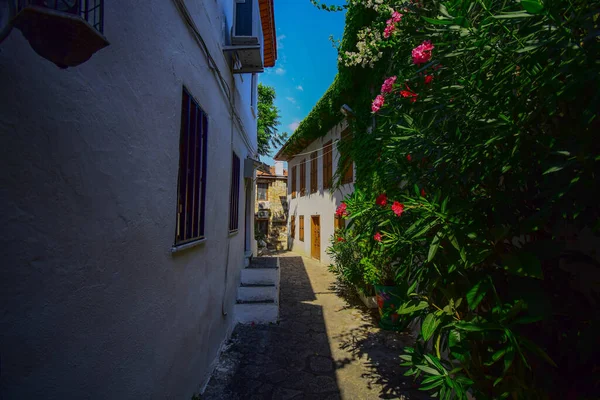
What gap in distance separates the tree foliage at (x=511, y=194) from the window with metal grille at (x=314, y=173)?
953cm

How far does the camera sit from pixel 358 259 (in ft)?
Result: 20.4

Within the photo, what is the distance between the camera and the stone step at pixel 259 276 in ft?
18.5

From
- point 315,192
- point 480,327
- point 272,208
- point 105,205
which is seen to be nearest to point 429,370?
point 480,327

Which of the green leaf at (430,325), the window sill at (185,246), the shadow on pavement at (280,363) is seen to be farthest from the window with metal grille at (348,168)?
the green leaf at (430,325)

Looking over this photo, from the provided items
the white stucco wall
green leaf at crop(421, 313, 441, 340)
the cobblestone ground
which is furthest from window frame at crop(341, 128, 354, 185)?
green leaf at crop(421, 313, 441, 340)

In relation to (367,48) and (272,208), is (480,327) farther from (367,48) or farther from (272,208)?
(272,208)

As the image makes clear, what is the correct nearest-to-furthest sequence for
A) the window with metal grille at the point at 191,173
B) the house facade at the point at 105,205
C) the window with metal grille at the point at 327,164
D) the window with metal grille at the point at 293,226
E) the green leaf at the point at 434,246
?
1. the house facade at the point at 105,205
2. the green leaf at the point at 434,246
3. the window with metal grille at the point at 191,173
4. the window with metal grille at the point at 327,164
5. the window with metal grille at the point at 293,226

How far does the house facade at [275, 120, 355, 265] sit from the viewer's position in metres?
9.61

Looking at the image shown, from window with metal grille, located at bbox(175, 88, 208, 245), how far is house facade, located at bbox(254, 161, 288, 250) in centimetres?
1415

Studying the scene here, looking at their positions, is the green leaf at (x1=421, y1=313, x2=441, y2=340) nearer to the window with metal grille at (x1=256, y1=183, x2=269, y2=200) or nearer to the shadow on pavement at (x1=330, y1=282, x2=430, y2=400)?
the shadow on pavement at (x1=330, y1=282, x2=430, y2=400)

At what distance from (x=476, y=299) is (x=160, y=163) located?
233cm

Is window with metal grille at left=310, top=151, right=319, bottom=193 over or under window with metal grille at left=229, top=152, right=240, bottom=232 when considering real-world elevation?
over

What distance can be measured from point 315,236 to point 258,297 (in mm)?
7215

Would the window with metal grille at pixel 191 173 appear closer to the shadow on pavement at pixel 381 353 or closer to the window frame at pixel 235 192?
the window frame at pixel 235 192
